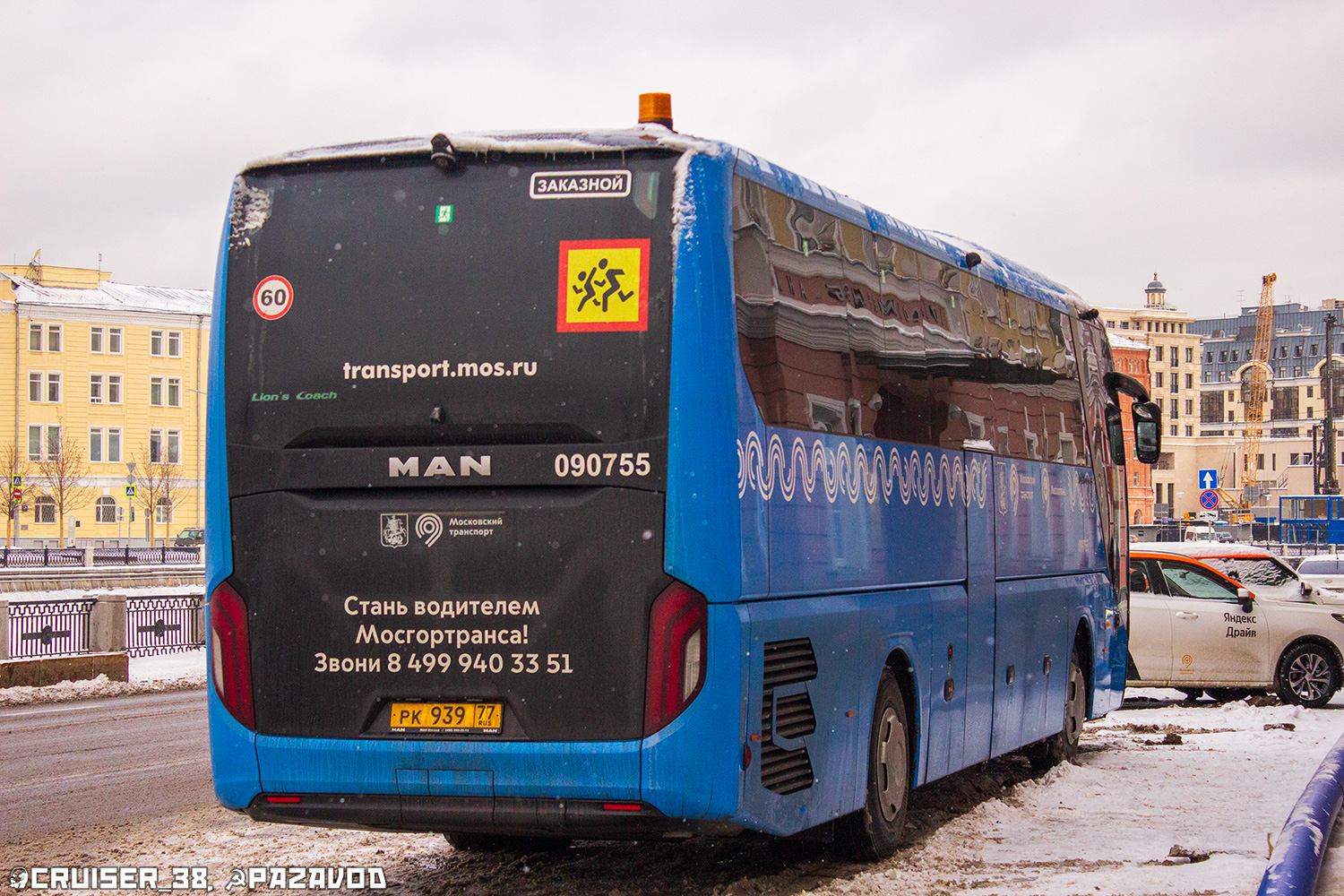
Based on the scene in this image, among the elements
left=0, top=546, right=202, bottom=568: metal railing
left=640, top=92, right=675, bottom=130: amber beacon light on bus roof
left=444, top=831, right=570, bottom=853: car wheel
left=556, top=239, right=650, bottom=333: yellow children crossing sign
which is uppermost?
left=640, top=92, right=675, bottom=130: amber beacon light on bus roof

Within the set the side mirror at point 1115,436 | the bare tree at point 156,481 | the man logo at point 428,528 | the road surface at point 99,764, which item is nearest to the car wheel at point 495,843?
the road surface at point 99,764

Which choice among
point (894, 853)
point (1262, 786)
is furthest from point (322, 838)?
point (1262, 786)

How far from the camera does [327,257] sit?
7.32 metres

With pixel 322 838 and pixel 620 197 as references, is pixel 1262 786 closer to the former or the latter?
pixel 322 838

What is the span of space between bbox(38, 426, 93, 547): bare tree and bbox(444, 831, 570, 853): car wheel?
3001 inches

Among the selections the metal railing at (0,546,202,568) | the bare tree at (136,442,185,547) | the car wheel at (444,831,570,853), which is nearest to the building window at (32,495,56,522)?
the bare tree at (136,442,185,547)

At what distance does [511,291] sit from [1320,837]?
4415mm

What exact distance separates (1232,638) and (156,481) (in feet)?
252

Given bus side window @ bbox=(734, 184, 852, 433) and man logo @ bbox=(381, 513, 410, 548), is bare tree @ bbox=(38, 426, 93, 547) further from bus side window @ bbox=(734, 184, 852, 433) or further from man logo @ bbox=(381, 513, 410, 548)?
man logo @ bbox=(381, 513, 410, 548)

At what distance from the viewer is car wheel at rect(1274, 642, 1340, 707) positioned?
59.7 feet

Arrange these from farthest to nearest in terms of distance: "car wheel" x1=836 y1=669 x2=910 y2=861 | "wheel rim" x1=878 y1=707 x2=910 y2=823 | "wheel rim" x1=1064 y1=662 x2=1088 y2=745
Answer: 1. "wheel rim" x1=1064 y1=662 x2=1088 y2=745
2. "wheel rim" x1=878 y1=707 x2=910 y2=823
3. "car wheel" x1=836 y1=669 x2=910 y2=861

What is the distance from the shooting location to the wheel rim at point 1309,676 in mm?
18219

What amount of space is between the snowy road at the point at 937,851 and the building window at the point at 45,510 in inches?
3076

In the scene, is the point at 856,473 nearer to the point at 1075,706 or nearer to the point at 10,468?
the point at 1075,706
